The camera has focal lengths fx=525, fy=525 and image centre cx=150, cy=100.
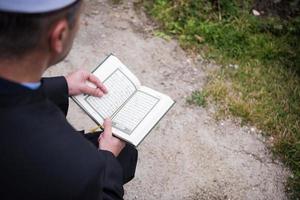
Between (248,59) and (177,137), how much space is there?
0.94 m

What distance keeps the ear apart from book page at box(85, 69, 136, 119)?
0.95 meters

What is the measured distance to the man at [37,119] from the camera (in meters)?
1.41

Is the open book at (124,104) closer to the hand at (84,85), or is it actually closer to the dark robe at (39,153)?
the hand at (84,85)

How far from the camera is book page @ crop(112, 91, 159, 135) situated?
2.38m

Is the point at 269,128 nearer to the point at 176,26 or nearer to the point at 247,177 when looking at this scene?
the point at 247,177

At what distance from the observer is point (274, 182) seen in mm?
3314

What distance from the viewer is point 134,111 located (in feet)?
8.13

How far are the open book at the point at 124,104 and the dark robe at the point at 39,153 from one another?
2.10 ft

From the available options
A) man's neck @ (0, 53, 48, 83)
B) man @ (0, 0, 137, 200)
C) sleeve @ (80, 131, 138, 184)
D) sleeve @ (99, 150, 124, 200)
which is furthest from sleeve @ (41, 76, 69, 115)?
man's neck @ (0, 53, 48, 83)

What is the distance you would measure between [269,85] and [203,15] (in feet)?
2.72

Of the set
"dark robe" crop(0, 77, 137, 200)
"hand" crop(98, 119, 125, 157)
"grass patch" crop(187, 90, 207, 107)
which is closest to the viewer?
"dark robe" crop(0, 77, 137, 200)

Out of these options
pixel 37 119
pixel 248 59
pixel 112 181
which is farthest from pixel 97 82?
pixel 248 59

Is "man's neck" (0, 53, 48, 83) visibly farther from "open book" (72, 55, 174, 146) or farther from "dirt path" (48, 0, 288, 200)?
"dirt path" (48, 0, 288, 200)

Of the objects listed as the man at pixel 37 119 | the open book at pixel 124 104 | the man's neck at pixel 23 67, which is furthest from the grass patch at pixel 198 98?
the man's neck at pixel 23 67
